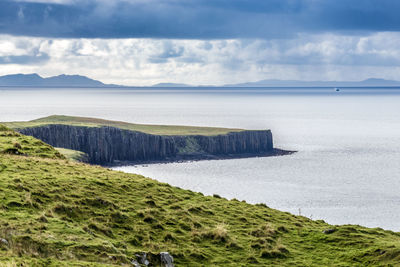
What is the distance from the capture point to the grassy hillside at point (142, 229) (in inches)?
804

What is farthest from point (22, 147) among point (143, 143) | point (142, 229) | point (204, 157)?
point (204, 157)

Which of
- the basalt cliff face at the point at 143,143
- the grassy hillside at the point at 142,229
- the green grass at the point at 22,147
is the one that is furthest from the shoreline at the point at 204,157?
the grassy hillside at the point at 142,229

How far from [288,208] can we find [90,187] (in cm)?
6792

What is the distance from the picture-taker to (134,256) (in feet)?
71.2

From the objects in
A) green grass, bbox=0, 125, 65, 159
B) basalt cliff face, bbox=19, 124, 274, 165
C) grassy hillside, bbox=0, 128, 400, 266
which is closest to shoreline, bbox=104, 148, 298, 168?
basalt cliff face, bbox=19, 124, 274, 165

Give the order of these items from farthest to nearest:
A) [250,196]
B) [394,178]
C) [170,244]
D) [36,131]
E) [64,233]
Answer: [36,131]
[394,178]
[250,196]
[170,244]
[64,233]

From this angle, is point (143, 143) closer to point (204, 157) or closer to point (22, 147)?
point (204, 157)

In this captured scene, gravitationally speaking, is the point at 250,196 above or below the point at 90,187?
below

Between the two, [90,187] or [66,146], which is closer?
[90,187]

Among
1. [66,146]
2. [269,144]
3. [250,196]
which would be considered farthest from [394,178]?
[66,146]

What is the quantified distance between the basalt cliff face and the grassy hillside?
388 feet

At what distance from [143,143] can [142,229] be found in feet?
466

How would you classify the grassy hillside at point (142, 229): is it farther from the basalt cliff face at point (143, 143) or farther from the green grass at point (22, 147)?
the basalt cliff face at point (143, 143)

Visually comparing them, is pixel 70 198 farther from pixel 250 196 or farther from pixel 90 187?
pixel 250 196
